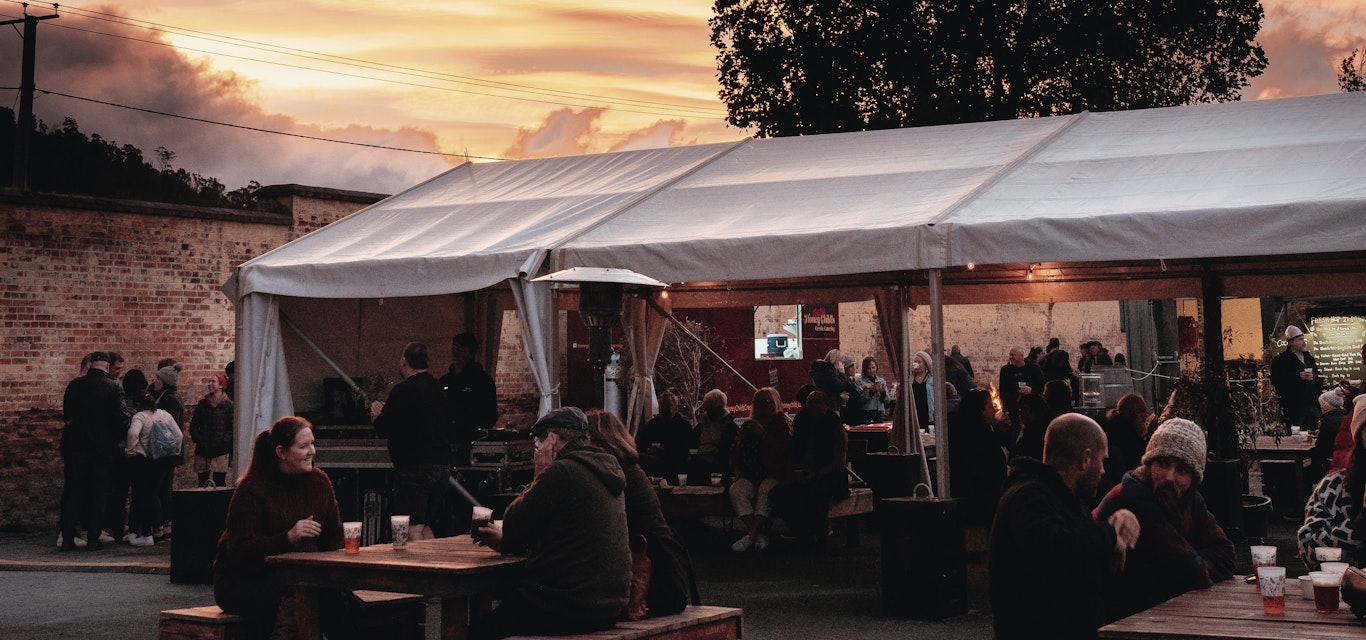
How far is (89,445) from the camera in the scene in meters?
12.5

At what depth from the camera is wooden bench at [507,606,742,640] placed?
5.67m

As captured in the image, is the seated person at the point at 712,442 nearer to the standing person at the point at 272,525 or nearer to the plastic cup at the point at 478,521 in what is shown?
the plastic cup at the point at 478,521

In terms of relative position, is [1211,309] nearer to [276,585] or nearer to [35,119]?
[276,585]

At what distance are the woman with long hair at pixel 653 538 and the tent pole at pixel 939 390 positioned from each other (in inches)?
113

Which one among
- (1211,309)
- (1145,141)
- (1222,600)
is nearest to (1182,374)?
(1211,309)

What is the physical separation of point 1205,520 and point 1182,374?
5831 millimetres

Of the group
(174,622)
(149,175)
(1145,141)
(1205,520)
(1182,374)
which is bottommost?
(174,622)

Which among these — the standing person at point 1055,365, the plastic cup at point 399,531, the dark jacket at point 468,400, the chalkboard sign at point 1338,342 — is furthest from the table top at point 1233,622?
the chalkboard sign at point 1338,342

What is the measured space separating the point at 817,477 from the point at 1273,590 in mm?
6829

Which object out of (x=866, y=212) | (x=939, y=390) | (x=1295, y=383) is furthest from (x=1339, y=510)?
(x=1295, y=383)

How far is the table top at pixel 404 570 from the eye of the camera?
5836 mm

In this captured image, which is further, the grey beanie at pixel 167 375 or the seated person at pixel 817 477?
the grey beanie at pixel 167 375

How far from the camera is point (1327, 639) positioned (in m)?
4.00

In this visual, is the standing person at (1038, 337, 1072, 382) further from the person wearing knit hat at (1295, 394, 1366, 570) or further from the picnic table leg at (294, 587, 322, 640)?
the picnic table leg at (294, 587, 322, 640)
